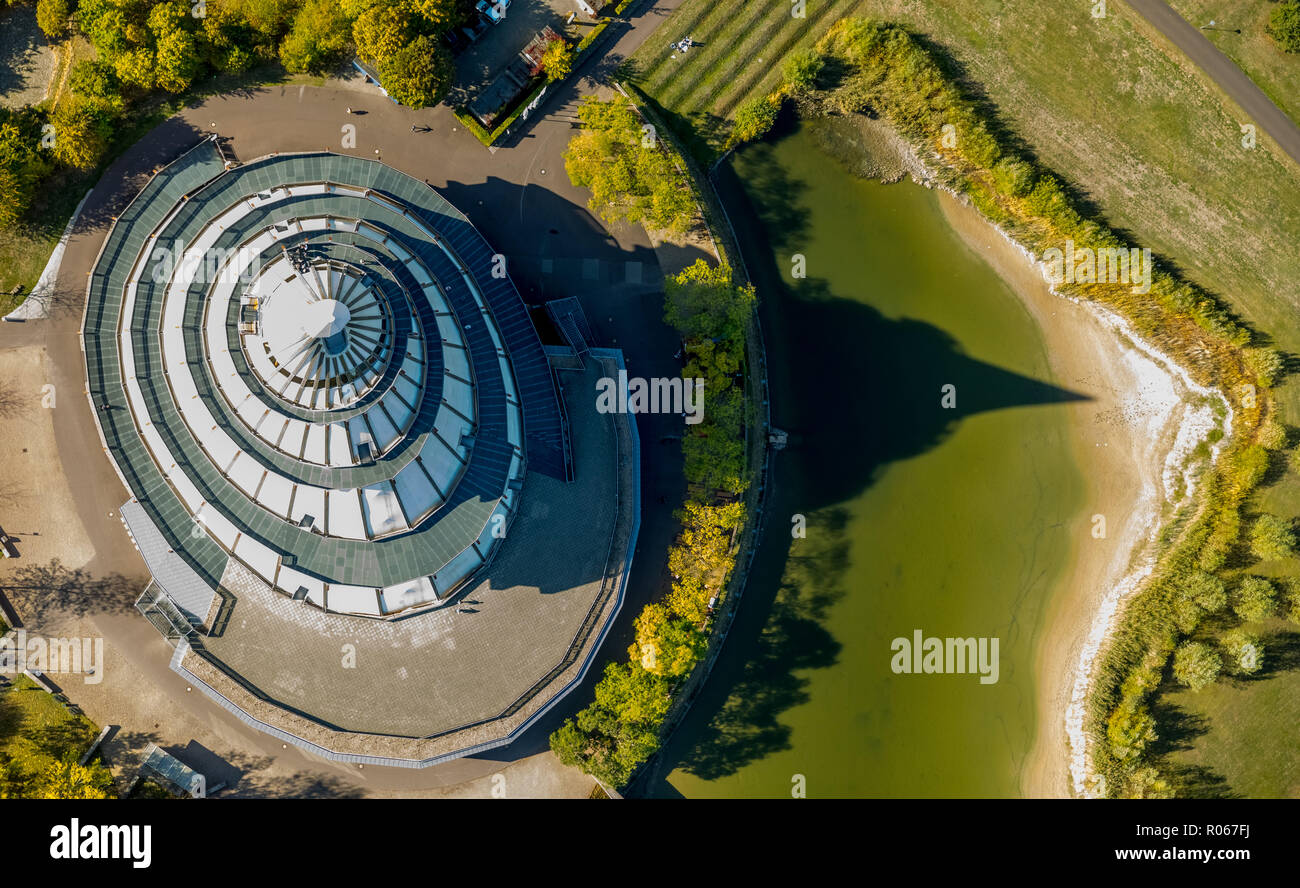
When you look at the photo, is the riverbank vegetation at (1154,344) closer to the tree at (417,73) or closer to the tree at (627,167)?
the tree at (627,167)

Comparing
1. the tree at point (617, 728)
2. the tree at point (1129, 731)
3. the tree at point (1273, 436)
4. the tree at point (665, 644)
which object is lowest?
the tree at point (1129, 731)

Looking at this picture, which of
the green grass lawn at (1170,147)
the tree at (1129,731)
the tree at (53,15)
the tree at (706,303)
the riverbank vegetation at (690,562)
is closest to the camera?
the riverbank vegetation at (690,562)

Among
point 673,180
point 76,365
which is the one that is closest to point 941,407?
point 673,180

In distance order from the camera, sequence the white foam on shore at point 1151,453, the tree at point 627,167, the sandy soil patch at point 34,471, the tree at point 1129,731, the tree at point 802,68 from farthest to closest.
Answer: the white foam on shore at point 1151,453 < the tree at point 1129,731 < the tree at point 802,68 < the sandy soil patch at point 34,471 < the tree at point 627,167

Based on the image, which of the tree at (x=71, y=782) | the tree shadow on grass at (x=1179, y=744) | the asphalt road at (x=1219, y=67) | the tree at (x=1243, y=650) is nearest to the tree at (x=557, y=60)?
the asphalt road at (x=1219, y=67)
